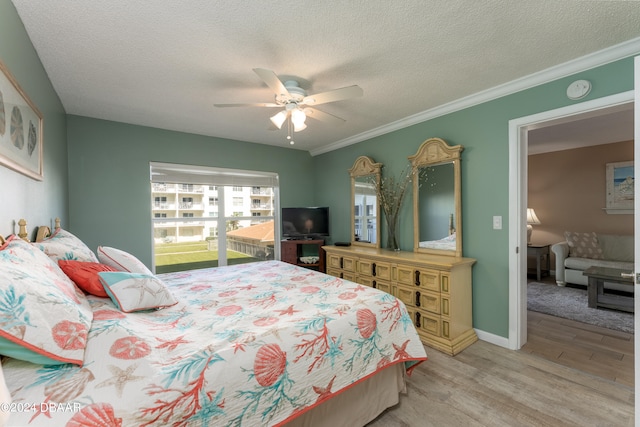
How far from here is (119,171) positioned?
3.42m

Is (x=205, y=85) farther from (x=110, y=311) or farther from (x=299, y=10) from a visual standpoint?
(x=110, y=311)

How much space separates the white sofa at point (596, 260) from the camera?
412cm

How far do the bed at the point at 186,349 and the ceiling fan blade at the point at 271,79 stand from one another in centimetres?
146

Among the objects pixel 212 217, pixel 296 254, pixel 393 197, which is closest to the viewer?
pixel 393 197

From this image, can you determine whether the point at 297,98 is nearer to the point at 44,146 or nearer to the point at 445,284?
the point at 44,146

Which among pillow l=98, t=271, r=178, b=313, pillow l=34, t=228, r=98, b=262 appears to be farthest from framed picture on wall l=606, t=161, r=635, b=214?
pillow l=34, t=228, r=98, b=262

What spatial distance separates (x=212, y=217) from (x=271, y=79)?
2.89m

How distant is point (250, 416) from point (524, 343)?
2.78m

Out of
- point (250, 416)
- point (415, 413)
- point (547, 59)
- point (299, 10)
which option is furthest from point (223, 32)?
point (415, 413)

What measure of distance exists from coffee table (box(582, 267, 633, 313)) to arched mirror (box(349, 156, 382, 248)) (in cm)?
275

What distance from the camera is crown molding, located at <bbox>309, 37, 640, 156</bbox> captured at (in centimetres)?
193

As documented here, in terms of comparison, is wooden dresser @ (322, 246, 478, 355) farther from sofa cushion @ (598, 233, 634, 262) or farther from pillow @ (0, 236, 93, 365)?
sofa cushion @ (598, 233, 634, 262)

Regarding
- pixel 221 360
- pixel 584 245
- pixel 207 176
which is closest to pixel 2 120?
pixel 221 360

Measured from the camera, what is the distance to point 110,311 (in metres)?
1.32
